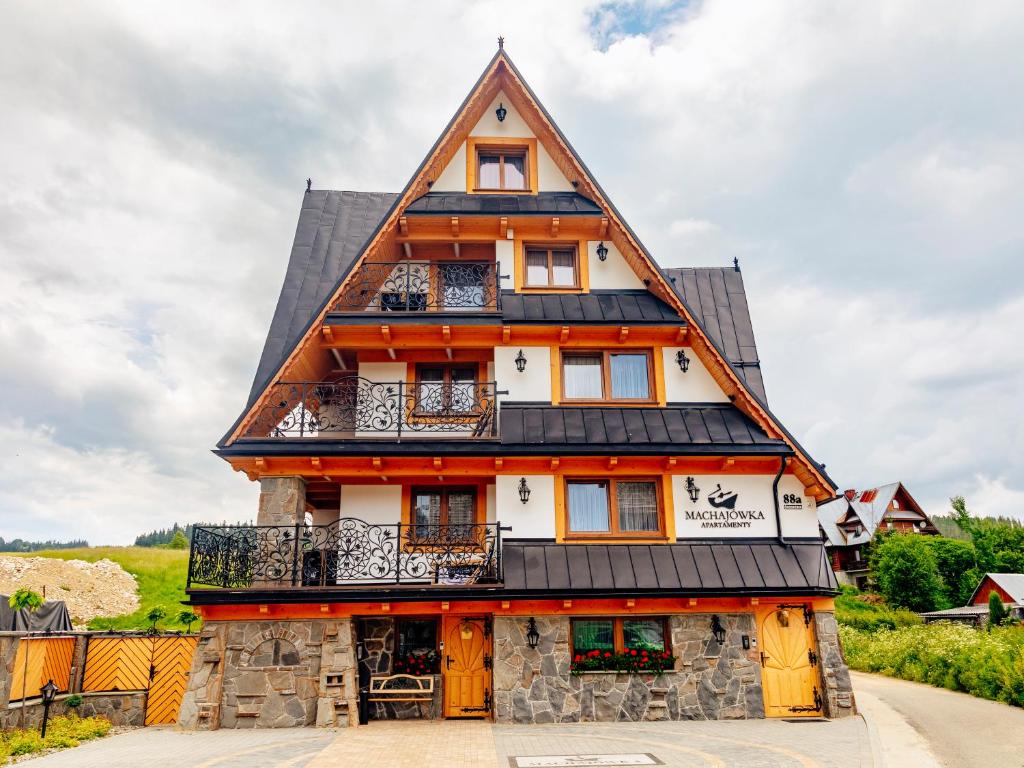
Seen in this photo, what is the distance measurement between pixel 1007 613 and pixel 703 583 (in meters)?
23.5

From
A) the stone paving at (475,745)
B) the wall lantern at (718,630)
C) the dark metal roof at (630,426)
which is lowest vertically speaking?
the stone paving at (475,745)

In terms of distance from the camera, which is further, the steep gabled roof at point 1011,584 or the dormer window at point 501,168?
the steep gabled roof at point 1011,584

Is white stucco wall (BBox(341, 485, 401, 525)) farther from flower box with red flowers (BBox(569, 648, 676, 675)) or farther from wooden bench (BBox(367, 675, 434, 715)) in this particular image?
flower box with red flowers (BBox(569, 648, 676, 675))

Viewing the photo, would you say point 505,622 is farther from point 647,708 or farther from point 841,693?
point 841,693

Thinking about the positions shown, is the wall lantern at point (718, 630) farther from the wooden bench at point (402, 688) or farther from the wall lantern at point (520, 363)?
the wall lantern at point (520, 363)

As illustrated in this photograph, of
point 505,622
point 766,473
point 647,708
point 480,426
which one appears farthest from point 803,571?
point 480,426

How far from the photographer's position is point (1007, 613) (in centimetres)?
2814

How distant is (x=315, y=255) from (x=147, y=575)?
82.4 feet

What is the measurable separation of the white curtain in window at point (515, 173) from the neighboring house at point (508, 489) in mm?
118

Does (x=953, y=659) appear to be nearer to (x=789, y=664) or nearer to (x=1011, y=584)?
(x=789, y=664)

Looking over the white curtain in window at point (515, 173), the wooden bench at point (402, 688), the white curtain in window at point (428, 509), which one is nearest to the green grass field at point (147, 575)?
the wooden bench at point (402, 688)

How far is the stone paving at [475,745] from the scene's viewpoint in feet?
30.8

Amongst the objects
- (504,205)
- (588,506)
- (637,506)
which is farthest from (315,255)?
(637,506)

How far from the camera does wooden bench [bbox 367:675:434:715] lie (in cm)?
1285
